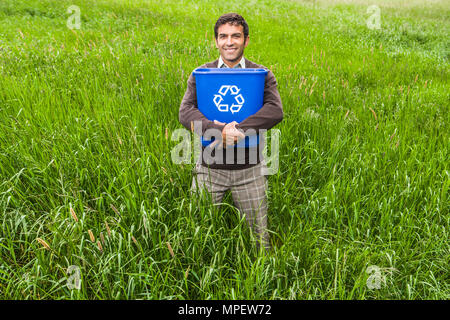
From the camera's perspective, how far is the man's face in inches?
70.3

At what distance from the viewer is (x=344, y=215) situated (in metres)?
2.19

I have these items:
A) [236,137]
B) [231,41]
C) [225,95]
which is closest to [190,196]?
[236,137]

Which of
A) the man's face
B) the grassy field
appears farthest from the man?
the grassy field

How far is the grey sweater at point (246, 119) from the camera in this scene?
1.68 m

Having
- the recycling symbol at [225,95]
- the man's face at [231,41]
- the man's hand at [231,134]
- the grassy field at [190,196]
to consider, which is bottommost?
the grassy field at [190,196]

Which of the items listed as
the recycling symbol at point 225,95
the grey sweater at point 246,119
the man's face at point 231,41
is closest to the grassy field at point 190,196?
the grey sweater at point 246,119

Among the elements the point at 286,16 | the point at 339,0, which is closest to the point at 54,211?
the point at 286,16

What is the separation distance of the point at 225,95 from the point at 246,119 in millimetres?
173

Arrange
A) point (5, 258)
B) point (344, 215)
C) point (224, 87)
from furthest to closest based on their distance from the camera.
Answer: point (344, 215), point (5, 258), point (224, 87)

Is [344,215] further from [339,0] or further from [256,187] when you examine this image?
[339,0]

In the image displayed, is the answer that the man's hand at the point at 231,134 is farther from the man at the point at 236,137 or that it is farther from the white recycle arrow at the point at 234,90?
the white recycle arrow at the point at 234,90

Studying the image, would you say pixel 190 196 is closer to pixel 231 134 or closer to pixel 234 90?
pixel 231 134

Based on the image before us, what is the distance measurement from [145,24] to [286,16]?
496 centimetres

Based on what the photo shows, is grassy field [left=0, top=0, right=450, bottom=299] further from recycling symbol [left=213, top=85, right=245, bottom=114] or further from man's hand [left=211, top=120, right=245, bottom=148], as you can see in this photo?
recycling symbol [left=213, top=85, right=245, bottom=114]
